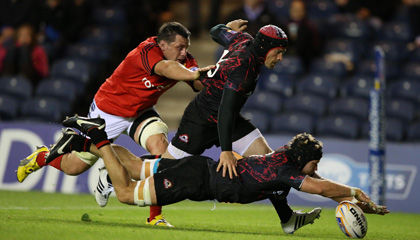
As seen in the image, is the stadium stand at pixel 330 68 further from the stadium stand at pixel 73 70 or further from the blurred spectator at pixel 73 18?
the blurred spectator at pixel 73 18

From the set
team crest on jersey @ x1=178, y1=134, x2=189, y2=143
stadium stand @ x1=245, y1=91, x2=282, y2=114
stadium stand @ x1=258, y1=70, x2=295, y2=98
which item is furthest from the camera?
stadium stand @ x1=258, y1=70, x2=295, y2=98

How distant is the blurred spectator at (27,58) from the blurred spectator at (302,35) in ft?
15.0

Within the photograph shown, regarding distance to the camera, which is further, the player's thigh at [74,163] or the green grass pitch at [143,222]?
the player's thigh at [74,163]

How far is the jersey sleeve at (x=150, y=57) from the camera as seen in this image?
8.17 meters

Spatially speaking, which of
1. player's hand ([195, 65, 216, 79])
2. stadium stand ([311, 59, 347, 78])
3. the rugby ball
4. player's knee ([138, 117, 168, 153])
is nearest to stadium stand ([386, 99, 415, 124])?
stadium stand ([311, 59, 347, 78])

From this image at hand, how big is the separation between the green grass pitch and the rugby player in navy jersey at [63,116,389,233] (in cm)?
34

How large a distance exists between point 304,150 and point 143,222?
2.15 metres

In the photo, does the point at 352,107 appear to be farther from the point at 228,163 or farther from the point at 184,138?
the point at 228,163

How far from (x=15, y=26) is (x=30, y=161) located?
25.3ft

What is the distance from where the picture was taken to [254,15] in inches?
564

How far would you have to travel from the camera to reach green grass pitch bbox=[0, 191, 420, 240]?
6.69 metres

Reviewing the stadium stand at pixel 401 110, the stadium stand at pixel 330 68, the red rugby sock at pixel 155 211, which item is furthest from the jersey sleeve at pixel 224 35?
the stadium stand at pixel 330 68

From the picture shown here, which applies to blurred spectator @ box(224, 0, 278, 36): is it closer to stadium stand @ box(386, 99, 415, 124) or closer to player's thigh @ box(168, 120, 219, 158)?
stadium stand @ box(386, 99, 415, 124)

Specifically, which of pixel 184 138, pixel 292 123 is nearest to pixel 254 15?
pixel 292 123
